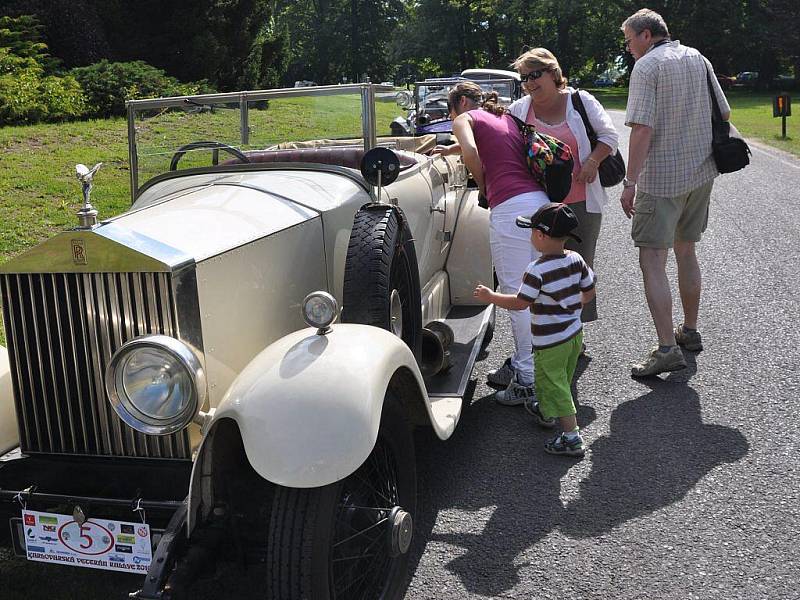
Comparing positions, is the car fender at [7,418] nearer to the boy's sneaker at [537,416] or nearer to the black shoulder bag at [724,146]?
the boy's sneaker at [537,416]

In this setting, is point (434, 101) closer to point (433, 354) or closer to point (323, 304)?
point (433, 354)

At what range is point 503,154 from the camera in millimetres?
4496

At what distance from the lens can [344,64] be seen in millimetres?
61250

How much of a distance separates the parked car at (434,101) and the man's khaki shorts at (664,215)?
58.6 inches

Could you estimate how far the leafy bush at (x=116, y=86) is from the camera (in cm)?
1589

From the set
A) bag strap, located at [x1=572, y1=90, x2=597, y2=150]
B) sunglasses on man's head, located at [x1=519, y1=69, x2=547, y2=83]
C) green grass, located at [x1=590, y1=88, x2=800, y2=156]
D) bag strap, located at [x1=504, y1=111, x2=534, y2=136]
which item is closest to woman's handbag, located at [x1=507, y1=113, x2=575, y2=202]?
bag strap, located at [x1=504, y1=111, x2=534, y2=136]

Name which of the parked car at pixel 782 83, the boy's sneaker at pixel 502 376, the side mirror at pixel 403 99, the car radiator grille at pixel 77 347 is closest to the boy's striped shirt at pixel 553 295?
the boy's sneaker at pixel 502 376

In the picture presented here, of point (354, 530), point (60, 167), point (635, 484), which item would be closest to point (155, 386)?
point (354, 530)

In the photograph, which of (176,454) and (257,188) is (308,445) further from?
(257,188)

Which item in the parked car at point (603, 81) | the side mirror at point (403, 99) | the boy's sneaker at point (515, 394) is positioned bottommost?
the parked car at point (603, 81)

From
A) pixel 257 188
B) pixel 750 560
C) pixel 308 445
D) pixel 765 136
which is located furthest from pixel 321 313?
pixel 765 136

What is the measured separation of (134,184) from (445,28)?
56.7m

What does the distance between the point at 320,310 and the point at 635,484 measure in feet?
5.81

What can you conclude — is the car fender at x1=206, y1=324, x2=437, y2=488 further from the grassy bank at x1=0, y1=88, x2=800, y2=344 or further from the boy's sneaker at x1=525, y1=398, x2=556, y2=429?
the grassy bank at x1=0, y1=88, x2=800, y2=344
